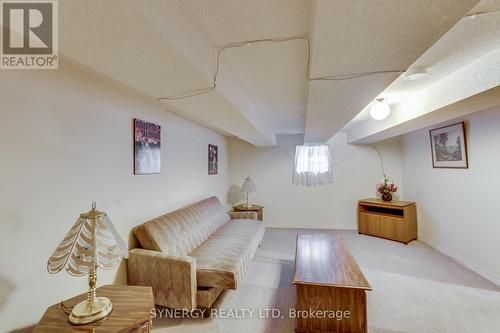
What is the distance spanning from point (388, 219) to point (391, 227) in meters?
0.14

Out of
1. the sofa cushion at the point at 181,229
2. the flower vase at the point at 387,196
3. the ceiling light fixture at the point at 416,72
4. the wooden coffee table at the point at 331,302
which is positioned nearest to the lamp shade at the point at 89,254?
the sofa cushion at the point at 181,229

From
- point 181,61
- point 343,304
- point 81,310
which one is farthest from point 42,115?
point 343,304

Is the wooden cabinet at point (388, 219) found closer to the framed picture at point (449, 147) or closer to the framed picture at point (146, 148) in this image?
the framed picture at point (449, 147)

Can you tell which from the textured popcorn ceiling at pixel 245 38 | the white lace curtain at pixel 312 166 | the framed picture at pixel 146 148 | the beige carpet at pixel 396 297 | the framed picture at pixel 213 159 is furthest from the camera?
the white lace curtain at pixel 312 166

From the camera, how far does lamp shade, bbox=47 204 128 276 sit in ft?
3.66

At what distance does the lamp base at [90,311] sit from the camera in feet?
3.81

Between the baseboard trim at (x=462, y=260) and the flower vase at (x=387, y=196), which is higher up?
the flower vase at (x=387, y=196)

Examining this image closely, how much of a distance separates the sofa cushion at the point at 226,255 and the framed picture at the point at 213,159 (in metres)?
1.10

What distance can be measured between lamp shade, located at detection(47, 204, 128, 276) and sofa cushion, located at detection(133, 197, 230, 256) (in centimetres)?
91

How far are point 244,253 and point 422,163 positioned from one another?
350cm

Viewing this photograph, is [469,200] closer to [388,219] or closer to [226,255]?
[388,219]

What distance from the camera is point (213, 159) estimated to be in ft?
14.0

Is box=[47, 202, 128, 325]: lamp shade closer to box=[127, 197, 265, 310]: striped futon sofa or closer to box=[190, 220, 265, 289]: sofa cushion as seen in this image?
box=[127, 197, 265, 310]: striped futon sofa

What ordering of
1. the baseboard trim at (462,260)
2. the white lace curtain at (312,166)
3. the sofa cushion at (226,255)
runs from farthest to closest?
the white lace curtain at (312,166), the baseboard trim at (462,260), the sofa cushion at (226,255)
